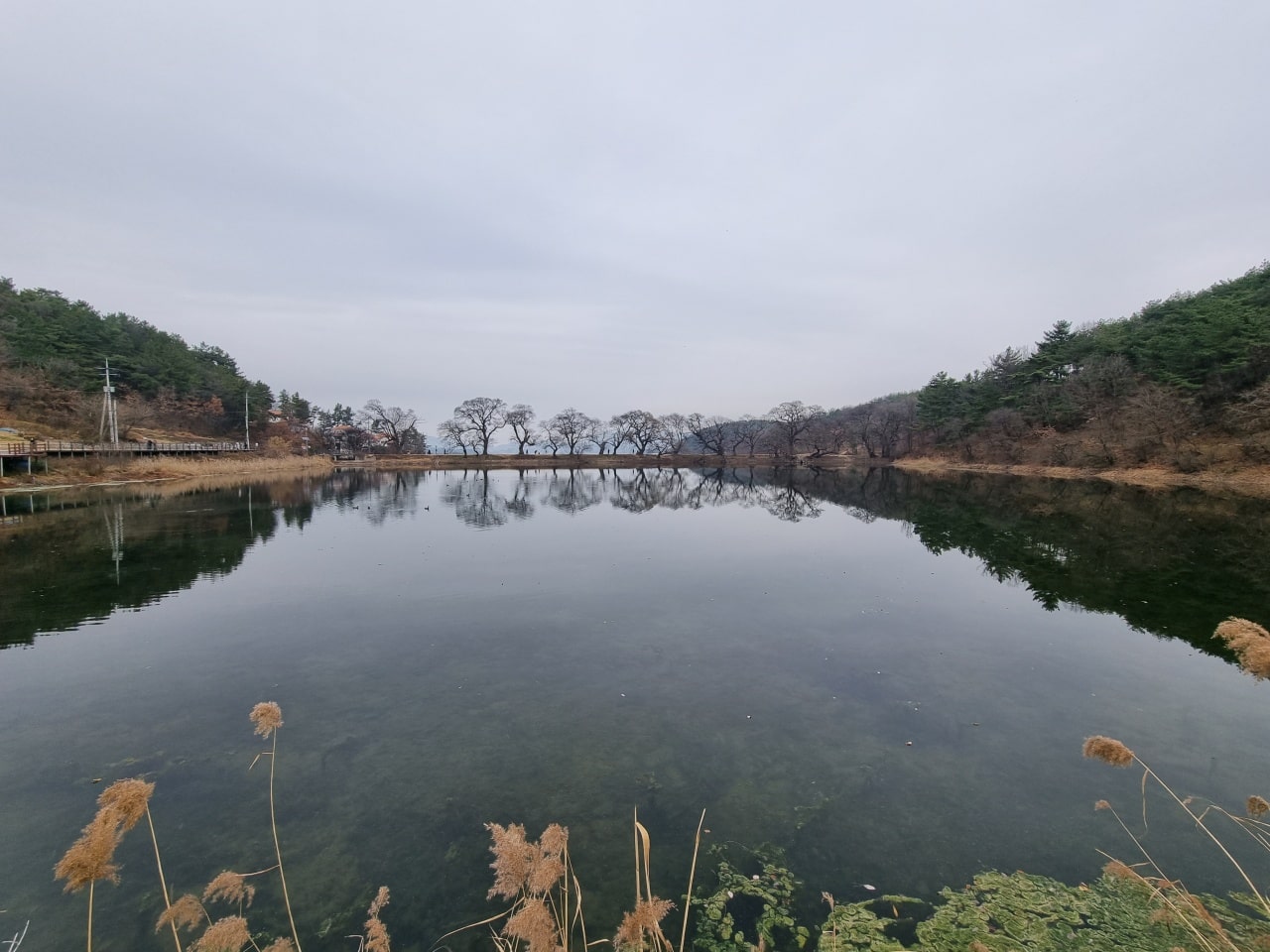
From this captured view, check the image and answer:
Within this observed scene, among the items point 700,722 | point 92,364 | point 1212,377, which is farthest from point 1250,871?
point 92,364

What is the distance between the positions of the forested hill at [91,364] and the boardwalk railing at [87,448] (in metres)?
8.81

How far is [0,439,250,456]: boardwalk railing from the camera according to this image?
32781mm

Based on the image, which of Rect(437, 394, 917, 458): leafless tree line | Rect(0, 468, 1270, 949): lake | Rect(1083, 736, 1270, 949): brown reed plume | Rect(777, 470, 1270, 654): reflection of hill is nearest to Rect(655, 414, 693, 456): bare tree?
Rect(437, 394, 917, 458): leafless tree line

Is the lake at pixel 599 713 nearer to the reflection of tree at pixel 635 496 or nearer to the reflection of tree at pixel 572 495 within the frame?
the reflection of tree at pixel 572 495

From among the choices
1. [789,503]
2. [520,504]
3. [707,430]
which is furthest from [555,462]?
[789,503]

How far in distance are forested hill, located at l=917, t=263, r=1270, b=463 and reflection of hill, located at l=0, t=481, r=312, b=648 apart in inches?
2071

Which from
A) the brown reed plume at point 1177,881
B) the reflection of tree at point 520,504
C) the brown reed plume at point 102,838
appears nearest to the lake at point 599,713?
the brown reed plume at point 1177,881

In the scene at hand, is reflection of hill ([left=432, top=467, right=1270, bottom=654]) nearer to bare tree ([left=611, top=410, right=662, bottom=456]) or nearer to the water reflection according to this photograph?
Result: the water reflection

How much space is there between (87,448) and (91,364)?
24.1 meters

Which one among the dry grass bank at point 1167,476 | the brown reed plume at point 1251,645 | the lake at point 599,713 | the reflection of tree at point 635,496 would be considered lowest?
the lake at point 599,713

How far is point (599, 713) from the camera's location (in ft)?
22.2

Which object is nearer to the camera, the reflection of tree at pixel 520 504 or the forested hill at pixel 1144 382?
the reflection of tree at pixel 520 504

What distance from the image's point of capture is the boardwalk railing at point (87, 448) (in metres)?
32.8

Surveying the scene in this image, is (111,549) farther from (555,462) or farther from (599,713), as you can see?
(555,462)
